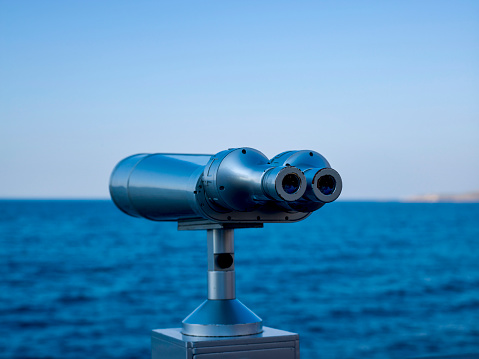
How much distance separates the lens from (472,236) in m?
49.8

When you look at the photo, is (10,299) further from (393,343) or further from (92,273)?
(393,343)

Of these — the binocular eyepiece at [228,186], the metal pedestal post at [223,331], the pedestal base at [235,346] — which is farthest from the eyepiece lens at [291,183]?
the pedestal base at [235,346]

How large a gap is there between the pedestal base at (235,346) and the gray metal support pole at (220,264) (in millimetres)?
142

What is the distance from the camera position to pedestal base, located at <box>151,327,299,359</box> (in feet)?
7.09

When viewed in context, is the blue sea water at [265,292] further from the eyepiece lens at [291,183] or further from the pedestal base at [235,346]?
the eyepiece lens at [291,183]

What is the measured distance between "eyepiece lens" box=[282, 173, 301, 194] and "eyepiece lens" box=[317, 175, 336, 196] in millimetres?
55

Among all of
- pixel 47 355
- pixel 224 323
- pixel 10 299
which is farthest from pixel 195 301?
pixel 224 323

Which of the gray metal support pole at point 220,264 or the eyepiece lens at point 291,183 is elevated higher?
the eyepiece lens at point 291,183

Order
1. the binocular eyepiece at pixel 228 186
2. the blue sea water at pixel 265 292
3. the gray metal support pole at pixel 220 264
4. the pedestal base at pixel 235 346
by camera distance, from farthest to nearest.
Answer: the blue sea water at pixel 265 292
the gray metal support pole at pixel 220 264
the pedestal base at pixel 235 346
the binocular eyepiece at pixel 228 186

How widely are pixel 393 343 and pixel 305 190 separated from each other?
49.7 feet

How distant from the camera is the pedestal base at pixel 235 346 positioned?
7.09ft

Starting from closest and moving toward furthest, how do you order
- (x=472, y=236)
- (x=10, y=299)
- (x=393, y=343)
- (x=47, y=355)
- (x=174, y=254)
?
(x=47, y=355) < (x=393, y=343) < (x=10, y=299) < (x=174, y=254) < (x=472, y=236)

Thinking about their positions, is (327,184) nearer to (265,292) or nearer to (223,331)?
(223,331)

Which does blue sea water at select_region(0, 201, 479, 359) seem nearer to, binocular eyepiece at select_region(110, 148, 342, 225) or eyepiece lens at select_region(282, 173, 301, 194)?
binocular eyepiece at select_region(110, 148, 342, 225)
